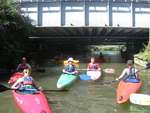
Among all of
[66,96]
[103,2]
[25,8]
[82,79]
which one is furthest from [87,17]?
[66,96]

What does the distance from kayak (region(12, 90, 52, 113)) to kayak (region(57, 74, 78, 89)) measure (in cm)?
638

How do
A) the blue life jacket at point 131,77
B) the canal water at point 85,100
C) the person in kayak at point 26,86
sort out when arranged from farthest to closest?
1. the blue life jacket at point 131,77
2. the canal water at point 85,100
3. the person in kayak at point 26,86

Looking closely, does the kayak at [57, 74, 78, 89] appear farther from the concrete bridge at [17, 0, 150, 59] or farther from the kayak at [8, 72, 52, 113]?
the concrete bridge at [17, 0, 150, 59]

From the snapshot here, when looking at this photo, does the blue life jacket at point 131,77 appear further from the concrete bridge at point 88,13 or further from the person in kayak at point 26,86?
the concrete bridge at point 88,13

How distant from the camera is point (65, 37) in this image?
6241cm

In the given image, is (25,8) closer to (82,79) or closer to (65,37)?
(65,37)

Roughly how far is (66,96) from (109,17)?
84.2 ft

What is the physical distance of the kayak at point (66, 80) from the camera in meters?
25.0

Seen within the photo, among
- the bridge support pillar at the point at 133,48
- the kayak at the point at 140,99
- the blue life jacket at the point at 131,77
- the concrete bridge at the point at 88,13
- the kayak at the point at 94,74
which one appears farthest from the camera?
the bridge support pillar at the point at 133,48

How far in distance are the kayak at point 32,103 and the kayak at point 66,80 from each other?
6385mm

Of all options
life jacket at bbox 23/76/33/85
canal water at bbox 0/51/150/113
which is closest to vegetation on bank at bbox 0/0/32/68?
canal water at bbox 0/51/150/113

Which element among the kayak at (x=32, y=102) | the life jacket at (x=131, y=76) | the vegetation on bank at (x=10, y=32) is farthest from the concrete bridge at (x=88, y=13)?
the kayak at (x=32, y=102)

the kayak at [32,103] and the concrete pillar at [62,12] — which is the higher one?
the concrete pillar at [62,12]

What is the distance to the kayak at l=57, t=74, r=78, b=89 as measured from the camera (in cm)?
2500
